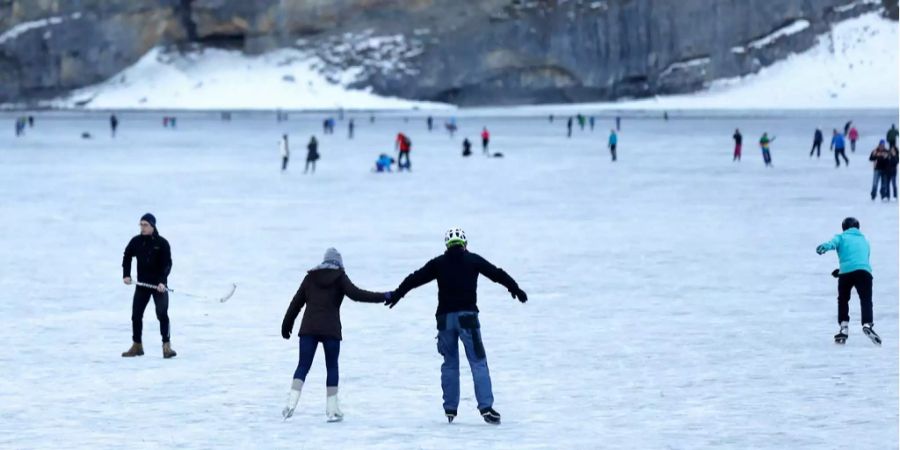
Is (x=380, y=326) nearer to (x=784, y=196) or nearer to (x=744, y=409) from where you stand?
(x=744, y=409)

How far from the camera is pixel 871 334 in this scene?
13617 millimetres

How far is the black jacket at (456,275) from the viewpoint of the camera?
1014 centimetres

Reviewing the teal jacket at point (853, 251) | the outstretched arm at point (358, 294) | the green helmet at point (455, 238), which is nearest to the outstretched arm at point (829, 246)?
the teal jacket at point (853, 251)

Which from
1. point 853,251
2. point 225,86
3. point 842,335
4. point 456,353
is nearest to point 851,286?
point 853,251

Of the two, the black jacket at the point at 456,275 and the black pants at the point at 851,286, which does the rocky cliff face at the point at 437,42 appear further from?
the black jacket at the point at 456,275

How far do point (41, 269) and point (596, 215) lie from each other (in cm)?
1146

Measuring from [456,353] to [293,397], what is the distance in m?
1.11

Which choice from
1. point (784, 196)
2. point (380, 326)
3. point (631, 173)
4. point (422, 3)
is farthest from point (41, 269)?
point (422, 3)

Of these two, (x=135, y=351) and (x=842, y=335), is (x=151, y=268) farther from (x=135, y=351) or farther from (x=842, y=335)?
(x=842, y=335)

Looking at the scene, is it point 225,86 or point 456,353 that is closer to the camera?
point 456,353

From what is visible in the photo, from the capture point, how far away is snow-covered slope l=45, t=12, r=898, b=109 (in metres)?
139

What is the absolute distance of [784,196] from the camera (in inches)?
1272

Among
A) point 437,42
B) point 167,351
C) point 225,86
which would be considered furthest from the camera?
point 437,42

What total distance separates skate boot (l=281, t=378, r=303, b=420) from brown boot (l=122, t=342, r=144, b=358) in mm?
3031
